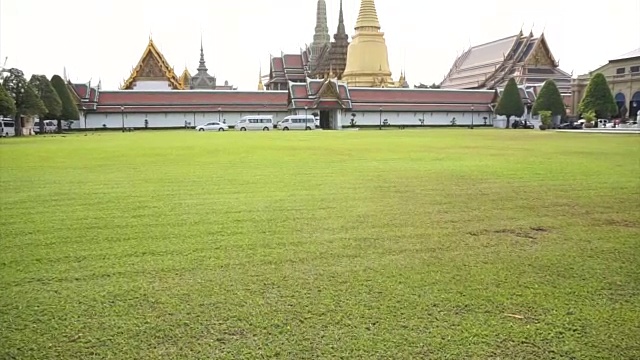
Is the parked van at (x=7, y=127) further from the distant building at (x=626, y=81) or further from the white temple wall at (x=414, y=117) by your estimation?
the distant building at (x=626, y=81)

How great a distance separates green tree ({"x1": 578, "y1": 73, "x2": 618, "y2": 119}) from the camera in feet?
142

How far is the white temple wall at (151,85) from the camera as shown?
50.4m

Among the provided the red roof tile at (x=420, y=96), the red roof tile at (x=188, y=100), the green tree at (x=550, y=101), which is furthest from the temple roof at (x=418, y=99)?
the red roof tile at (x=188, y=100)

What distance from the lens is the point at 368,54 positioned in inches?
2151

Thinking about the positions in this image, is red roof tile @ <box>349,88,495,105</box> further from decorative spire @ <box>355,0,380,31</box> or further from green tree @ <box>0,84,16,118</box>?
green tree @ <box>0,84,16,118</box>

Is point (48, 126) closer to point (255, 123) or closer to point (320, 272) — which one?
point (255, 123)

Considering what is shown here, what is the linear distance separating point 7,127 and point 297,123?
21074 mm

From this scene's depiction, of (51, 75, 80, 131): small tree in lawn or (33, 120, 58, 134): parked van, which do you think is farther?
(33, 120, 58, 134): parked van

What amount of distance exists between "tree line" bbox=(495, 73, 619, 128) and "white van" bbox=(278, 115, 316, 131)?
59.5 ft

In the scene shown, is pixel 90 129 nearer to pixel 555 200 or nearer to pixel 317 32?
pixel 317 32

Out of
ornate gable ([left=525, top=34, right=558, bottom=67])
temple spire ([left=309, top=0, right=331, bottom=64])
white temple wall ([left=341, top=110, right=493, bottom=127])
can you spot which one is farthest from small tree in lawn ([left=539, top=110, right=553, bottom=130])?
temple spire ([left=309, top=0, right=331, bottom=64])

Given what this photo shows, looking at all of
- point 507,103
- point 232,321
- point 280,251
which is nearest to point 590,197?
point 280,251

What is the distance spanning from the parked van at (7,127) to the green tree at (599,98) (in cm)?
4355

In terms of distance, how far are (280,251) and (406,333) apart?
1.82 metres
